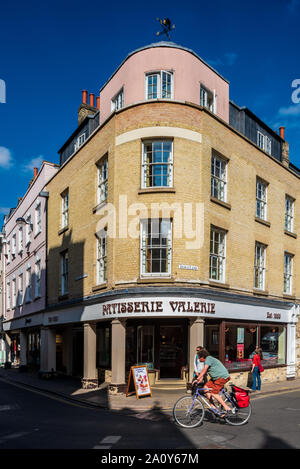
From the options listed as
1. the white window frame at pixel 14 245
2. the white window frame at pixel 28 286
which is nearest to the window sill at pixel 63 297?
the white window frame at pixel 28 286

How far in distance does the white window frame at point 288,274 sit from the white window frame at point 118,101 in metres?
11.2

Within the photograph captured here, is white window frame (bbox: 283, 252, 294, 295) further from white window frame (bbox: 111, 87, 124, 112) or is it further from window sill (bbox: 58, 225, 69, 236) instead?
white window frame (bbox: 111, 87, 124, 112)

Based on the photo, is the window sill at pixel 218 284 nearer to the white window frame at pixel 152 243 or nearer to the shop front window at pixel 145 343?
the white window frame at pixel 152 243

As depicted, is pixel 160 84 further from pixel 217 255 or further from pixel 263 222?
pixel 263 222

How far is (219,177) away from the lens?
691 inches

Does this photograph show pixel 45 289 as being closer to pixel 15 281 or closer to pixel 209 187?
Result: pixel 15 281

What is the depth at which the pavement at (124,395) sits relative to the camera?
43.5ft

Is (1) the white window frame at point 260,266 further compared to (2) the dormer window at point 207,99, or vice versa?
(1) the white window frame at point 260,266

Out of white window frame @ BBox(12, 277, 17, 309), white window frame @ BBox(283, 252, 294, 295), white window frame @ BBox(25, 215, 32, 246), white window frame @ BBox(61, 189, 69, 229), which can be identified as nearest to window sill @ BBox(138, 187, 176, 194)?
white window frame @ BBox(61, 189, 69, 229)

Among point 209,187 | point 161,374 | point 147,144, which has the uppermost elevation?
point 147,144
